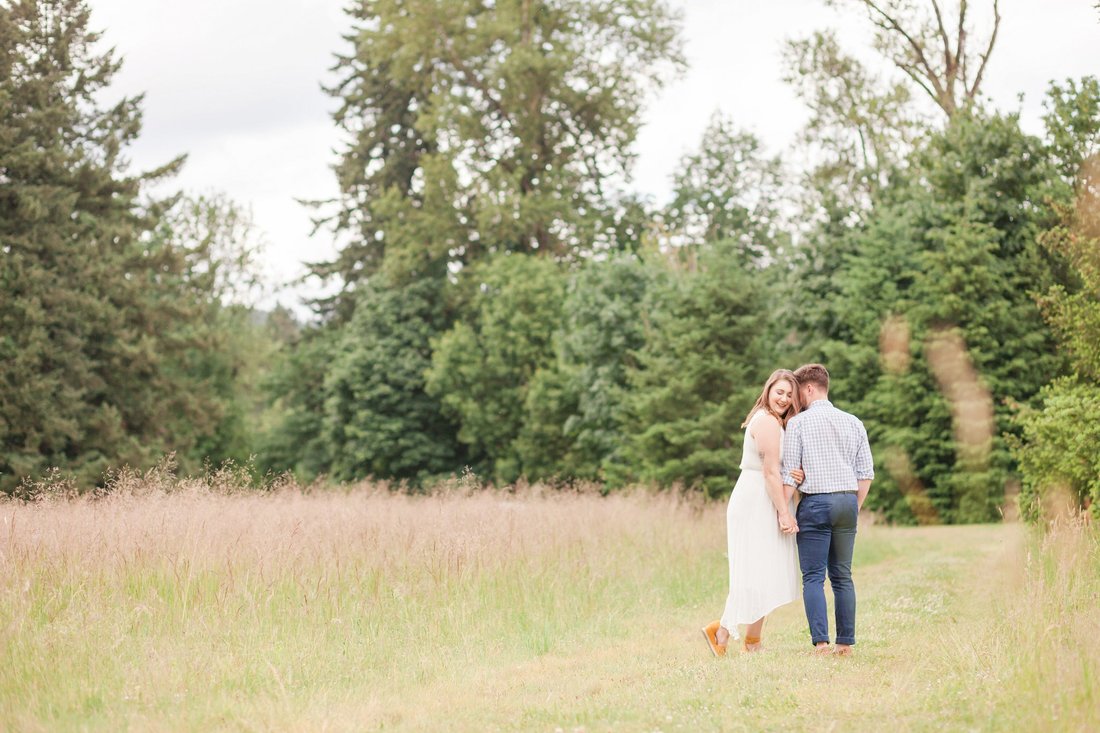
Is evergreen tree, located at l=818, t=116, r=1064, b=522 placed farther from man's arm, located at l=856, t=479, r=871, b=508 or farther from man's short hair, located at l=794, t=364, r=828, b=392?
man's arm, located at l=856, t=479, r=871, b=508

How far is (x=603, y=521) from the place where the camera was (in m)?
14.1

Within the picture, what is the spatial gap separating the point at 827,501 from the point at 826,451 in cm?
35

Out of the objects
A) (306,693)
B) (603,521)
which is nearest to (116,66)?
(603,521)

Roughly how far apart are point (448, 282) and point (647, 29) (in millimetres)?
11872

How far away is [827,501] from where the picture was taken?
7594 millimetres

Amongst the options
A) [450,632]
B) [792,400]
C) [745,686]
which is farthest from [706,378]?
[745,686]

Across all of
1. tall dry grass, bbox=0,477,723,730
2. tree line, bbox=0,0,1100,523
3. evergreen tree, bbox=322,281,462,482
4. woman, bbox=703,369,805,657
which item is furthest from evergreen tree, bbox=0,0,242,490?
woman, bbox=703,369,805,657

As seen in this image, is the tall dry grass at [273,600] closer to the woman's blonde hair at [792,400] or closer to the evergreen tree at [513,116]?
the woman's blonde hair at [792,400]

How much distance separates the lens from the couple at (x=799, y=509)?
7629mm

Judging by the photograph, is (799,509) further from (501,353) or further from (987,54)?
(501,353)

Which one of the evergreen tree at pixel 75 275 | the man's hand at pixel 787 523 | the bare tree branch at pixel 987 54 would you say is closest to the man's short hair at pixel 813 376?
the man's hand at pixel 787 523

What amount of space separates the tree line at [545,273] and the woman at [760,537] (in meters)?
6.66

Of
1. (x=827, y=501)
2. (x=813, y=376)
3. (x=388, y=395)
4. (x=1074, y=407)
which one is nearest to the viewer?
(x=827, y=501)

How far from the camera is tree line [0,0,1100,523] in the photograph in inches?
1034
